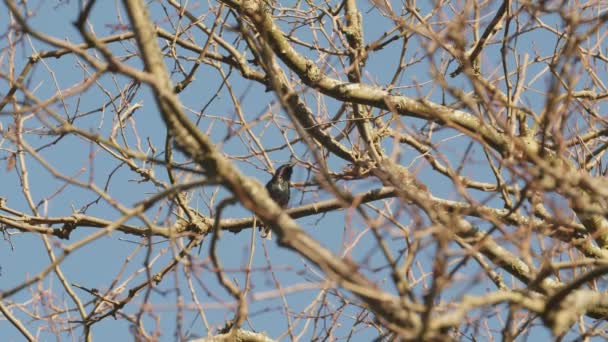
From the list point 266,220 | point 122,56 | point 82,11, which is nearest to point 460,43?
point 266,220

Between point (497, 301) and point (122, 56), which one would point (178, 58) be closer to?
point (122, 56)

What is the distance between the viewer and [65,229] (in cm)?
455

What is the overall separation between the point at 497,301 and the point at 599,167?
2.09 metres

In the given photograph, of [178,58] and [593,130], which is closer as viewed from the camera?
[593,130]

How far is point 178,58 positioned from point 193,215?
916 millimetres

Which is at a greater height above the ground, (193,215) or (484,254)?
(193,215)

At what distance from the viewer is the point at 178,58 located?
5.06 meters

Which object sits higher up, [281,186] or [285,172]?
[285,172]

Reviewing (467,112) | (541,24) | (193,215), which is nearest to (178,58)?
(193,215)

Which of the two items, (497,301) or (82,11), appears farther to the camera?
(82,11)

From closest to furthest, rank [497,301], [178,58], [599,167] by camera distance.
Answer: [497,301] → [599,167] → [178,58]

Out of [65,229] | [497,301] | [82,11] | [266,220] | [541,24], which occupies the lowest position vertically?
[497,301]

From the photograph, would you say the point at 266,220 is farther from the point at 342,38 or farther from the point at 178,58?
the point at 178,58

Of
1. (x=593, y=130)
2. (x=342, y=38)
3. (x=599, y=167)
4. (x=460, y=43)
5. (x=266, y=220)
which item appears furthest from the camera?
(x=342, y=38)
